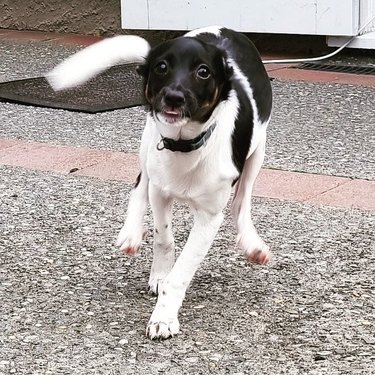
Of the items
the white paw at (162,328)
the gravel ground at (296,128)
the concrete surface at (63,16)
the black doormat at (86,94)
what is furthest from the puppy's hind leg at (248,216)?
the concrete surface at (63,16)

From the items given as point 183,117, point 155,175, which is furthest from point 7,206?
point 183,117

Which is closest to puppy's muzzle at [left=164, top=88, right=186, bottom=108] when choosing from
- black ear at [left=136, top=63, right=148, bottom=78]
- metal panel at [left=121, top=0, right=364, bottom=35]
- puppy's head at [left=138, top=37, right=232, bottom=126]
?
puppy's head at [left=138, top=37, right=232, bottom=126]

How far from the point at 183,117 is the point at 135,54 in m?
0.51

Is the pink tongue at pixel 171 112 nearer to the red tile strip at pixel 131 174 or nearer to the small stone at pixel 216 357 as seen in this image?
the small stone at pixel 216 357

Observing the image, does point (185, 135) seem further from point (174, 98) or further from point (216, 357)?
point (216, 357)

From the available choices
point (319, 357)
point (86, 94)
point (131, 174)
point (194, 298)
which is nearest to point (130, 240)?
point (194, 298)

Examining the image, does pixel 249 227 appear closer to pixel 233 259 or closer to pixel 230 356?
pixel 233 259

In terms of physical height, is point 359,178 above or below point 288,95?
above

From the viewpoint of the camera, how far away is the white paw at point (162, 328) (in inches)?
153

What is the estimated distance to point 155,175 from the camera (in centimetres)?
402

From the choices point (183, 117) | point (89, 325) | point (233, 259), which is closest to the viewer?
point (183, 117)

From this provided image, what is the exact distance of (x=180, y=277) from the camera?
3971 millimetres

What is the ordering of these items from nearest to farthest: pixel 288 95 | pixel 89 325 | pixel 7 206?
pixel 89 325
pixel 7 206
pixel 288 95

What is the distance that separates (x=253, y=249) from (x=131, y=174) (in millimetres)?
1868
